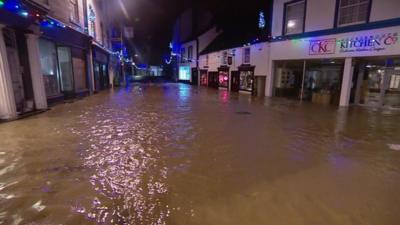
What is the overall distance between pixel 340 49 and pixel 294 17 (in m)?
4.09

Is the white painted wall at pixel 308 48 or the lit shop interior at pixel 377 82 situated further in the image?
the lit shop interior at pixel 377 82

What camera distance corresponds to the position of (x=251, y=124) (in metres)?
7.86

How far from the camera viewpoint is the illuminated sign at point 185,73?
34.5 m

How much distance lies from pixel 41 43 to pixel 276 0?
574 inches

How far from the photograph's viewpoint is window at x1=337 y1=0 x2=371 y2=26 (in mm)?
11781

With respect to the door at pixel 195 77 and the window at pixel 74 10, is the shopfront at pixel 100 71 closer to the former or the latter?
the window at pixel 74 10

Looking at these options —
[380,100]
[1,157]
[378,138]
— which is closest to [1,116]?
[1,157]

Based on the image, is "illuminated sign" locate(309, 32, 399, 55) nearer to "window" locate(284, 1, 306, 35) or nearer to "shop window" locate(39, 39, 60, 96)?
"window" locate(284, 1, 306, 35)

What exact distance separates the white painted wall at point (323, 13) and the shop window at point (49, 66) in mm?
13802

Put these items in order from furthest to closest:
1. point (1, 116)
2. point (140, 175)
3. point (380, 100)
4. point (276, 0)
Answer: point (276, 0), point (380, 100), point (1, 116), point (140, 175)

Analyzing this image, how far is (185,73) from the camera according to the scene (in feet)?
118

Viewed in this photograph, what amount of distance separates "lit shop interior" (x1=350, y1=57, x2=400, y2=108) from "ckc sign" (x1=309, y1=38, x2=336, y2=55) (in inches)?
56.6

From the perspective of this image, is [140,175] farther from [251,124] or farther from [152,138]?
[251,124]

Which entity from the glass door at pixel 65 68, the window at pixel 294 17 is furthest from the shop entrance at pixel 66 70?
the window at pixel 294 17
